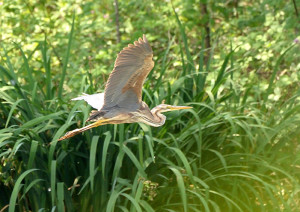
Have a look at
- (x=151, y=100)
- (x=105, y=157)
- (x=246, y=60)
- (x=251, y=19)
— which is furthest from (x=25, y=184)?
(x=251, y=19)

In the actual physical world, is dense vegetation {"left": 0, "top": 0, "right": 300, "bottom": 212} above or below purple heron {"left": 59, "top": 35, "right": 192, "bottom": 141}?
below

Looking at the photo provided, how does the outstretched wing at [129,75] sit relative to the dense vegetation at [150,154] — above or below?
above

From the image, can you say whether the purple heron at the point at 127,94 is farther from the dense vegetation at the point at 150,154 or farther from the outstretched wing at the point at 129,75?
the dense vegetation at the point at 150,154

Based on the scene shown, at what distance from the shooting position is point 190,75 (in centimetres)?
435

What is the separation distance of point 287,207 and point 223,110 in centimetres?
91

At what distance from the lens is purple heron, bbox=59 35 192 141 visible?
297 cm

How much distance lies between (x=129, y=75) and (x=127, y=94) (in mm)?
173

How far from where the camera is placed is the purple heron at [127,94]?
2.97m

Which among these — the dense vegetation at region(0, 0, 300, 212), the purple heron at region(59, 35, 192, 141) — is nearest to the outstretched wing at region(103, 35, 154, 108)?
the purple heron at region(59, 35, 192, 141)

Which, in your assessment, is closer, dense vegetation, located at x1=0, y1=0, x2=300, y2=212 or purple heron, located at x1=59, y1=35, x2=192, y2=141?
purple heron, located at x1=59, y1=35, x2=192, y2=141

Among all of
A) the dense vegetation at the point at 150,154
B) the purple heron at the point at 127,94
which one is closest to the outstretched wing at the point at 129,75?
the purple heron at the point at 127,94

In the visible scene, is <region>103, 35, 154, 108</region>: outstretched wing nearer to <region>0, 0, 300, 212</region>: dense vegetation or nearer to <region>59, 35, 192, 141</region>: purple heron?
<region>59, 35, 192, 141</region>: purple heron

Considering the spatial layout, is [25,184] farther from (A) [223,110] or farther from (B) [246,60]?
(B) [246,60]

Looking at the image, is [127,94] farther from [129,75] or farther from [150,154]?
[150,154]
